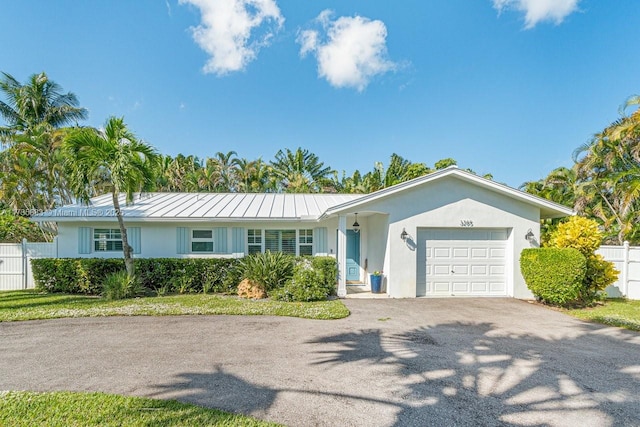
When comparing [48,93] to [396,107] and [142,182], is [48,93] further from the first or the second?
[396,107]

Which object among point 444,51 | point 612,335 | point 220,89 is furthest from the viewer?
point 220,89

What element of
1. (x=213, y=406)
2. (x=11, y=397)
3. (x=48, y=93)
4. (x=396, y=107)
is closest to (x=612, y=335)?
(x=213, y=406)

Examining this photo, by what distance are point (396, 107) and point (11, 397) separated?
751 inches

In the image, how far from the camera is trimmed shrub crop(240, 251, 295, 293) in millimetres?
10445

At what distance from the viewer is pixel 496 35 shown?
12938mm

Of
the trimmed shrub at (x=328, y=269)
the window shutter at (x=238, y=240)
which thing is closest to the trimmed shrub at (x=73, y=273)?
the window shutter at (x=238, y=240)

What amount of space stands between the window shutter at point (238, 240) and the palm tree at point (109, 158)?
384cm

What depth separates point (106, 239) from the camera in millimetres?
12031

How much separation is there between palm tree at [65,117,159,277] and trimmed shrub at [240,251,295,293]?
4469mm

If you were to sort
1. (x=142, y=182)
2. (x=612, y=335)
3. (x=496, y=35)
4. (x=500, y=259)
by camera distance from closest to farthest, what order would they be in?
(x=612, y=335) < (x=142, y=182) < (x=500, y=259) < (x=496, y=35)

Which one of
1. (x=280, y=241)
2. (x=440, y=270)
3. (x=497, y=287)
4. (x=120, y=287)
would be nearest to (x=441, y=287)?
(x=440, y=270)

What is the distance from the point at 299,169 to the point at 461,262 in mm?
21826

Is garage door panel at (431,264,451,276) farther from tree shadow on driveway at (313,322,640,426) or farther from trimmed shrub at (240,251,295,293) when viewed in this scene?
trimmed shrub at (240,251,295,293)

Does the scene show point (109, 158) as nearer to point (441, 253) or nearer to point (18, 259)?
point (18, 259)
